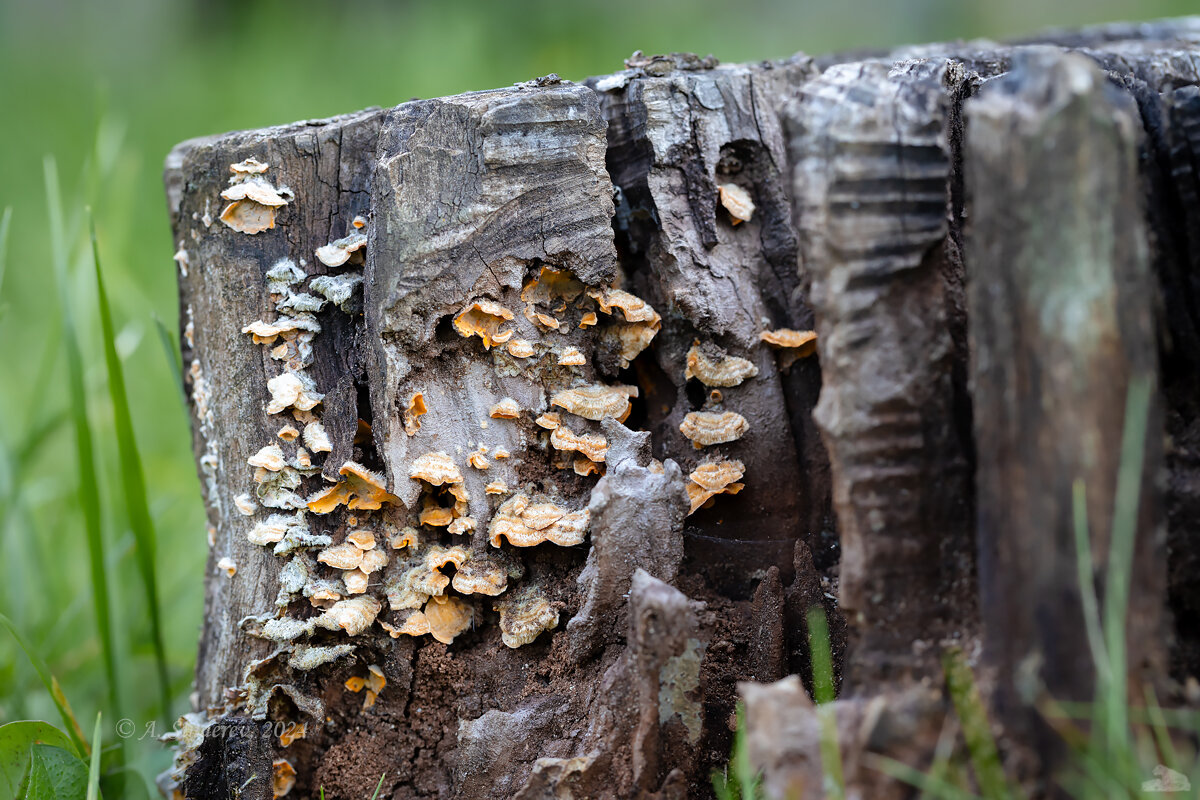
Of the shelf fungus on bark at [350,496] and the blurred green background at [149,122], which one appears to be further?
the blurred green background at [149,122]

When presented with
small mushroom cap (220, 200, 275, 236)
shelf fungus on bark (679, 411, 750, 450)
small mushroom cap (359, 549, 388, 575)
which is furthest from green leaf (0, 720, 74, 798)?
shelf fungus on bark (679, 411, 750, 450)

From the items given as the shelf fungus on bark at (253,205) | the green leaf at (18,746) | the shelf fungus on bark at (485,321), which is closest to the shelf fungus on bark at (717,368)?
the shelf fungus on bark at (485,321)

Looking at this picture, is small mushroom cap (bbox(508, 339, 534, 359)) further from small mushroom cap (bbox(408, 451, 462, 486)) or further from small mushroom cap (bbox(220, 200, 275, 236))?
small mushroom cap (bbox(220, 200, 275, 236))

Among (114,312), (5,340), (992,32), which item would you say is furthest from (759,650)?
(992,32)

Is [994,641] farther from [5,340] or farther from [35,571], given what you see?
[5,340]

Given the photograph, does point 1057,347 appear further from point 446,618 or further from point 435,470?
point 446,618

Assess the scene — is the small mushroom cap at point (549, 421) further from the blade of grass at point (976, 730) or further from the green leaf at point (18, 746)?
the green leaf at point (18, 746)

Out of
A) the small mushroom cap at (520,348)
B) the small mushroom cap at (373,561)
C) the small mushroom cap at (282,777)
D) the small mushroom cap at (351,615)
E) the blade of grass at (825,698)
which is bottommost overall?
the small mushroom cap at (282,777)
